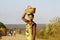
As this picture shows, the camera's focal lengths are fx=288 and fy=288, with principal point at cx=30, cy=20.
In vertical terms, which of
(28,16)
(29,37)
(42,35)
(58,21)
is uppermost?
(28,16)

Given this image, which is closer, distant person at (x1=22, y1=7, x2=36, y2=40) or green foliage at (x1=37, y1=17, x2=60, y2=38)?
distant person at (x1=22, y1=7, x2=36, y2=40)

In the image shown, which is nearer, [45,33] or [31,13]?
[31,13]

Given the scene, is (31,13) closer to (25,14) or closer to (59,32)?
(25,14)

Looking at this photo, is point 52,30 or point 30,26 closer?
point 30,26

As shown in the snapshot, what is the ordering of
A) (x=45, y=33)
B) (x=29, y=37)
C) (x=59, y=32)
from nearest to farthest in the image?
(x=29, y=37) < (x=59, y=32) < (x=45, y=33)

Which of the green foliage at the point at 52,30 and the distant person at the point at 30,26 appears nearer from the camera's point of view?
the distant person at the point at 30,26

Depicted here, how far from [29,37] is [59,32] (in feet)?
60.6

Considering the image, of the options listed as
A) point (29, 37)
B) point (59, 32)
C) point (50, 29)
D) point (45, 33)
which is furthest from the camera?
point (45, 33)

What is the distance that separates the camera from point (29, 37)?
880 cm

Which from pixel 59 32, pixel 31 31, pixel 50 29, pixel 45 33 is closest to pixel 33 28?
pixel 31 31

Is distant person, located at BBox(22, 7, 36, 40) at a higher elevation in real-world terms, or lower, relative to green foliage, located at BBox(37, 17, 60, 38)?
higher

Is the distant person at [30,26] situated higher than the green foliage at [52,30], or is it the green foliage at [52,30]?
the distant person at [30,26]

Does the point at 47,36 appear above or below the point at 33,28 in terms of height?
below

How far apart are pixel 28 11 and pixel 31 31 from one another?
627mm
